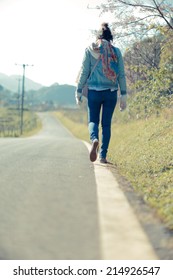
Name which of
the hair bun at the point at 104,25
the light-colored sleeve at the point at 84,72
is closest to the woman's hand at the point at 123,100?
the light-colored sleeve at the point at 84,72

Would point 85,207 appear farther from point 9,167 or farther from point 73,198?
point 9,167

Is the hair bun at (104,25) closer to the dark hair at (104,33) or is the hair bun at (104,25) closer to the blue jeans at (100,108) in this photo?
the dark hair at (104,33)

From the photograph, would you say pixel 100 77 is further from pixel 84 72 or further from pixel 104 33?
pixel 104 33

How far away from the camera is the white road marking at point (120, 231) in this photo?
196cm

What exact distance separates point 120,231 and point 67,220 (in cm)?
38

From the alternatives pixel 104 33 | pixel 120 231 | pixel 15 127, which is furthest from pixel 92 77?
pixel 15 127

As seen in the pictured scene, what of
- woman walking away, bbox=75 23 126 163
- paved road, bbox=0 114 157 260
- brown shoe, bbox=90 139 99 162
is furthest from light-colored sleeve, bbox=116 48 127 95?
paved road, bbox=0 114 157 260

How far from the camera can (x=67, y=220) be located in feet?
7.98

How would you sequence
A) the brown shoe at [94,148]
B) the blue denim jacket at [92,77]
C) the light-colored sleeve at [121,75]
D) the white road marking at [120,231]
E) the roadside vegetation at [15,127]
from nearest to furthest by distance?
the white road marking at [120,231] < the brown shoe at [94,148] < the blue denim jacket at [92,77] < the light-colored sleeve at [121,75] < the roadside vegetation at [15,127]

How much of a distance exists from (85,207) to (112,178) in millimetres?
1226

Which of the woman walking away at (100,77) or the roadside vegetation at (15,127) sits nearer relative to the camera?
the woman walking away at (100,77)

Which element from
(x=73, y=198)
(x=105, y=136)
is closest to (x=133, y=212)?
(x=73, y=198)

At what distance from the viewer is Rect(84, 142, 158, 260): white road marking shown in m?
1.96
